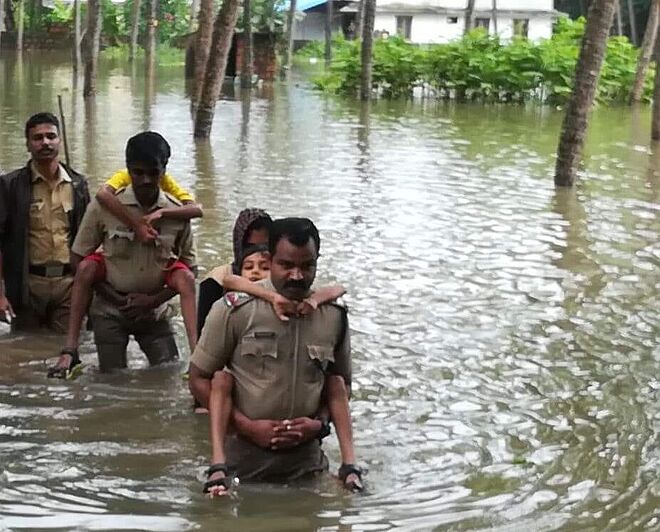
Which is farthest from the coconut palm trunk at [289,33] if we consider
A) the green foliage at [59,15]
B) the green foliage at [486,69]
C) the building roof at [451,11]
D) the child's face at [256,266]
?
the child's face at [256,266]

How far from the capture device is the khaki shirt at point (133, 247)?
7160 millimetres

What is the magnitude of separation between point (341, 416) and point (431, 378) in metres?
2.69

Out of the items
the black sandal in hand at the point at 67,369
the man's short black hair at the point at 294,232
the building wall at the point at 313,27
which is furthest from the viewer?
the building wall at the point at 313,27

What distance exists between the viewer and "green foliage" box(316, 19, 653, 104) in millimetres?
33531

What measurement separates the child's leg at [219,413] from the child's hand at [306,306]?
44 cm

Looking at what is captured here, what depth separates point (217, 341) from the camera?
516 cm

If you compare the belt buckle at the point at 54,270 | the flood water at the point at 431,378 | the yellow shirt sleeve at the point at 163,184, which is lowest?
the flood water at the point at 431,378

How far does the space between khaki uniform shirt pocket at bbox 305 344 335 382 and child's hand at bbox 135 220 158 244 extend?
218cm

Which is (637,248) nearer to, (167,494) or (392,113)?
(167,494)

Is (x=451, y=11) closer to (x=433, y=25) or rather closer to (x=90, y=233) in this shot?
(x=433, y=25)

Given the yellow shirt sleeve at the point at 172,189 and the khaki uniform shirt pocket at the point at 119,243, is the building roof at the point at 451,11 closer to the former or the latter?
the yellow shirt sleeve at the point at 172,189

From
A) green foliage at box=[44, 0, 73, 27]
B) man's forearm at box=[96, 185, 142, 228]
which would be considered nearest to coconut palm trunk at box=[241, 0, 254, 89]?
green foliage at box=[44, 0, 73, 27]

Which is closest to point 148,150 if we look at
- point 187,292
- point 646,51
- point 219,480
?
point 187,292

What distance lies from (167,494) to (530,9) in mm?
59504
